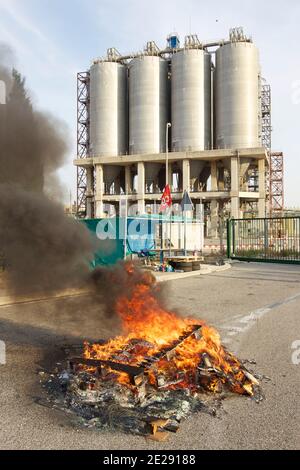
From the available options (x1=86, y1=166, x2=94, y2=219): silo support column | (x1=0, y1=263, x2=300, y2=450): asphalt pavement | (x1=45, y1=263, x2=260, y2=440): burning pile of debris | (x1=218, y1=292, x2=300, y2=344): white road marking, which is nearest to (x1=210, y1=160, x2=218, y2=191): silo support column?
(x1=86, y1=166, x2=94, y2=219): silo support column

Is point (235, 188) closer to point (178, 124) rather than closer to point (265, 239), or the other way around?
point (178, 124)

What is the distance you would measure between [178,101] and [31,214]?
5031cm

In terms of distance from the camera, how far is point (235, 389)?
3957 millimetres

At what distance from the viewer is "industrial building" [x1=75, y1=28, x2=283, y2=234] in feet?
166

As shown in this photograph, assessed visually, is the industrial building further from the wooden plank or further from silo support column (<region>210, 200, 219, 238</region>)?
the wooden plank

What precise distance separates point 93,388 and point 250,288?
8109 mm

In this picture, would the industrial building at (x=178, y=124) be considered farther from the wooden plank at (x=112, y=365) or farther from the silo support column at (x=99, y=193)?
the wooden plank at (x=112, y=365)

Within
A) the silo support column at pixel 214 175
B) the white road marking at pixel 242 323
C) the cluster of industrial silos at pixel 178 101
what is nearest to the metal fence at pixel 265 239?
the white road marking at pixel 242 323

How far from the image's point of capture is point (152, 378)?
3.94 m

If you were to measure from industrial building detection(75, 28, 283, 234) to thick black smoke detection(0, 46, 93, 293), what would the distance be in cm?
4365

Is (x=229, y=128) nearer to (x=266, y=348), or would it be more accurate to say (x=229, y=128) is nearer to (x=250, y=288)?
(x=250, y=288)

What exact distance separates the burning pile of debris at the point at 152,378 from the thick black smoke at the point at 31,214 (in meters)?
1.23

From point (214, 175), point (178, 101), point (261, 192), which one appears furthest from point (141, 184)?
point (261, 192)
